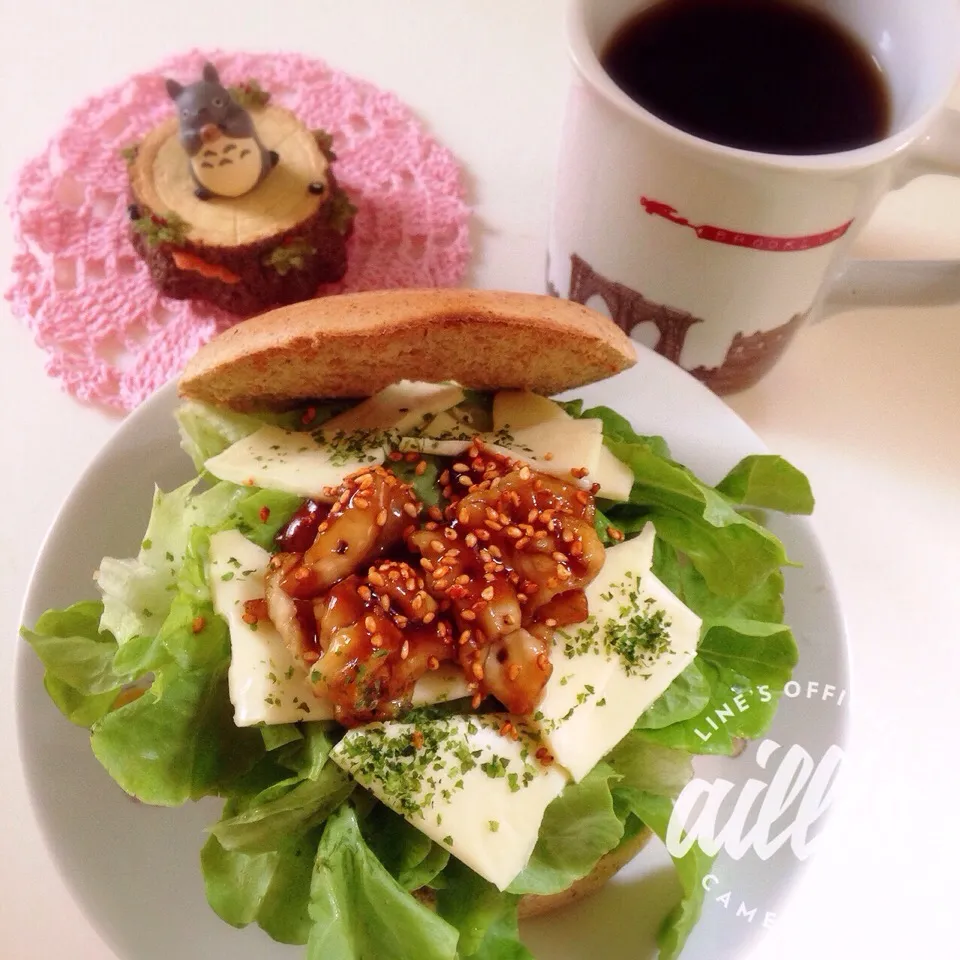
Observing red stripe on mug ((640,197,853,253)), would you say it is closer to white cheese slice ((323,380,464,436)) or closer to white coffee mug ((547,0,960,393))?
white coffee mug ((547,0,960,393))

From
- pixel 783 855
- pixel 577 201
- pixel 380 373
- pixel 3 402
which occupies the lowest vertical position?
pixel 783 855

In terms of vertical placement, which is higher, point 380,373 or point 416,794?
point 380,373

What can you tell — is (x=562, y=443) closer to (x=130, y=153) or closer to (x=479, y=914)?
(x=479, y=914)

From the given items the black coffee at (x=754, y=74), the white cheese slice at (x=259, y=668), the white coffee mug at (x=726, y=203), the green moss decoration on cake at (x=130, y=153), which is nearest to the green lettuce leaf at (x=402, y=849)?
the white cheese slice at (x=259, y=668)

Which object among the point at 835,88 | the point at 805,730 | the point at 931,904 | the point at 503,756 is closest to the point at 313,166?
the point at 835,88

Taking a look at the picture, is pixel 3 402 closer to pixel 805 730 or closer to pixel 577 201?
pixel 577 201
